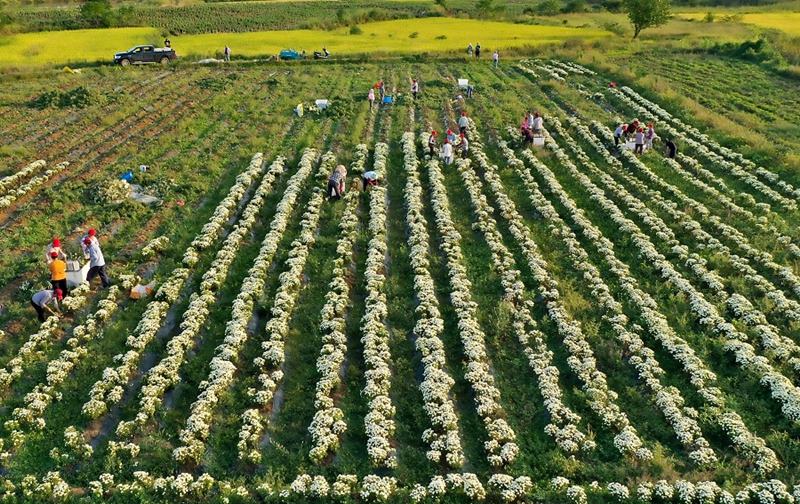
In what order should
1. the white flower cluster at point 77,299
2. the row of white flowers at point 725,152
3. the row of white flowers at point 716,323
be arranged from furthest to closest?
the row of white flowers at point 725,152
the white flower cluster at point 77,299
the row of white flowers at point 716,323

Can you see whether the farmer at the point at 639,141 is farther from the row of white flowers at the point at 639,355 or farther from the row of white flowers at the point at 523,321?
the row of white flowers at the point at 639,355

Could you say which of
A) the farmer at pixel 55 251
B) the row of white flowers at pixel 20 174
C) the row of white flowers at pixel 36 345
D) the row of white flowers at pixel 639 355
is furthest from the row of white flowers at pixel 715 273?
the row of white flowers at pixel 20 174

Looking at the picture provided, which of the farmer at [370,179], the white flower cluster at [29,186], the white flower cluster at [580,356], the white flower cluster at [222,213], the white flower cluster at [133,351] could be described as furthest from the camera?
the farmer at [370,179]

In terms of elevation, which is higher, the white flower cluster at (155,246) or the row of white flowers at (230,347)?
the white flower cluster at (155,246)

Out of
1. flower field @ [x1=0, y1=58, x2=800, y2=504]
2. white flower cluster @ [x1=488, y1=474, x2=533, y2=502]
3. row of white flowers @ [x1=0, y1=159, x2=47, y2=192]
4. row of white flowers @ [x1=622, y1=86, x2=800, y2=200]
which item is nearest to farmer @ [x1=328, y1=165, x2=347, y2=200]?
flower field @ [x1=0, y1=58, x2=800, y2=504]

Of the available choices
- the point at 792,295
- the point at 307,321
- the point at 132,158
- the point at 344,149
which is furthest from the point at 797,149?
the point at 132,158

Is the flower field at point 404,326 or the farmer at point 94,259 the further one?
the farmer at point 94,259

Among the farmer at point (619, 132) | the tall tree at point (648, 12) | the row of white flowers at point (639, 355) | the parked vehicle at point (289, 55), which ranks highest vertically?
the tall tree at point (648, 12)

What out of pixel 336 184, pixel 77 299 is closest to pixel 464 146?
pixel 336 184

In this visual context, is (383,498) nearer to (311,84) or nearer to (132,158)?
(132,158)
